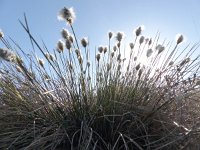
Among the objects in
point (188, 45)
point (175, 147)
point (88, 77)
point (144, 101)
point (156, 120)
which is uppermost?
point (188, 45)

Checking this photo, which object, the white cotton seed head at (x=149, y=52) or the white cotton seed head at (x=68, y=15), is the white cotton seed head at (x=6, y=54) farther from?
the white cotton seed head at (x=149, y=52)

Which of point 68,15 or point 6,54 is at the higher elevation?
point 68,15

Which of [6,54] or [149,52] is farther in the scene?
[149,52]

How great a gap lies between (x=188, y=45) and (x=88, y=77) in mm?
741

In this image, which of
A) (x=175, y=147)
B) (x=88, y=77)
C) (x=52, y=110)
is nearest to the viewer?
(x=175, y=147)

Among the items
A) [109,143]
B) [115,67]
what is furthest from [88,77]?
[109,143]

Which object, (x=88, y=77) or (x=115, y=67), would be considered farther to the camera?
(x=115, y=67)

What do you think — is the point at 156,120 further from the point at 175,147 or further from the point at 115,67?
the point at 115,67

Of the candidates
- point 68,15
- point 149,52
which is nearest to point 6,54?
point 68,15

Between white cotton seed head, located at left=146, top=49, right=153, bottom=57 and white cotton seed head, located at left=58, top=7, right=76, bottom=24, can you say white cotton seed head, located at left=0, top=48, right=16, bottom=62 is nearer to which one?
white cotton seed head, located at left=58, top=7, right=76, bottom=24

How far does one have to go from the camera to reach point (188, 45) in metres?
2.94

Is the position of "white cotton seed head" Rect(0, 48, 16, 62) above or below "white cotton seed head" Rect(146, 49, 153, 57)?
below

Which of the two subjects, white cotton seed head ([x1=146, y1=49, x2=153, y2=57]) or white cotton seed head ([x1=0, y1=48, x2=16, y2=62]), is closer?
white cotton seed head ([x1=0, y1=48, x2=16, y2=62])

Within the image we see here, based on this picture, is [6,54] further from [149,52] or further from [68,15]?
[149,52]
